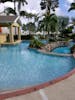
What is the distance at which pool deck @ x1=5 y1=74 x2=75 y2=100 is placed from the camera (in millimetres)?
7103

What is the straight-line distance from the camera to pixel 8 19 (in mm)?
35344

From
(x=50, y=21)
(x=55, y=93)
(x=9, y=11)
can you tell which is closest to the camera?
(x=55, y=93)

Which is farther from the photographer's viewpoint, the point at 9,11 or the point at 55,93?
the point at 9,11

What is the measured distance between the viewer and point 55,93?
7.55 meters

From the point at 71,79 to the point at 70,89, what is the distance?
5.03 ft

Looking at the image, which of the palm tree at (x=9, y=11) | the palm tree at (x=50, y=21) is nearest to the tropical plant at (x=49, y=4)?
the palm tree at (x=9, y=11)

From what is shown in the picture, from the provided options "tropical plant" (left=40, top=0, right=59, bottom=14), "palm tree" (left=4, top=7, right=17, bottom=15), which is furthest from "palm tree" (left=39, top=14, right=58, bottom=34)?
"tropical plant" (left=40, top=0, right=59, bottom=14)

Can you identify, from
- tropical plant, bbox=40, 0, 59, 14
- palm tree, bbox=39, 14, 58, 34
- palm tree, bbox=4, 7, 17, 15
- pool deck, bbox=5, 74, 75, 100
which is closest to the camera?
pool deck, bbox=5, 74, 75, 100

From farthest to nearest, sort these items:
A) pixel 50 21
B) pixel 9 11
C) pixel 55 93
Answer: pixel 9 11, pixel 50 21, pixel 55 93

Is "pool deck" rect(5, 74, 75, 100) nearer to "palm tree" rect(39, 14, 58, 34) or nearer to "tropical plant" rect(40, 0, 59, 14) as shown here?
"palm tree" rect(39, 14, 58, 34)

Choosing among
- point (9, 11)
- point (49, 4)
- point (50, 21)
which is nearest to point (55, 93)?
point (50, 21)

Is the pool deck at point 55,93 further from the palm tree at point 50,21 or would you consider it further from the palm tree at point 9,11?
the palm tree at point 9,11

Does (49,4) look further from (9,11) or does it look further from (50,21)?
(50,21)

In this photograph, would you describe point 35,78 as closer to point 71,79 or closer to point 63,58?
point 71,79
